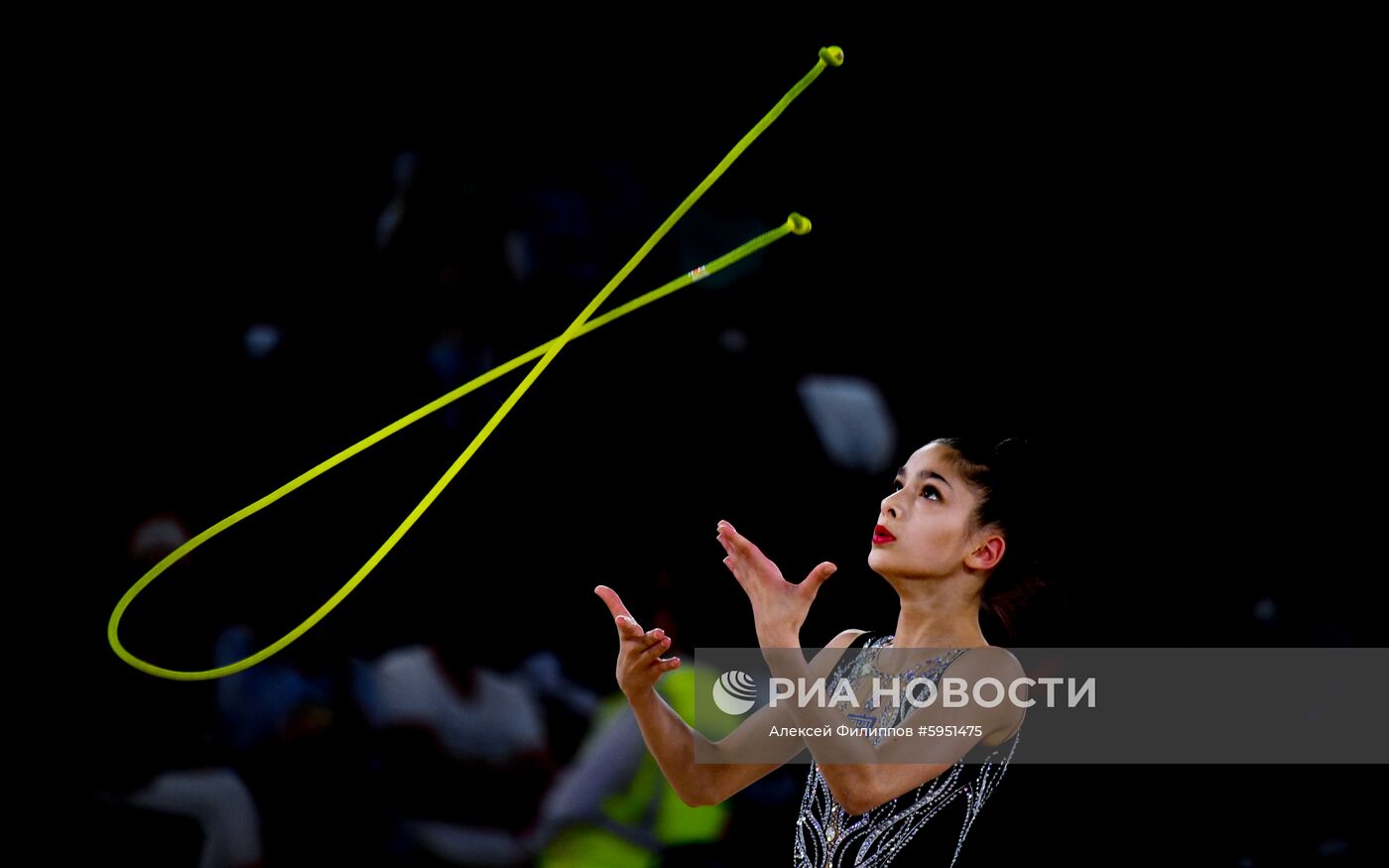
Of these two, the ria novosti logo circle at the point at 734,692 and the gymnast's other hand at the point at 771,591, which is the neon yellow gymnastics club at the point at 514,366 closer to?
the gymnast's other hand at the point at 771,591

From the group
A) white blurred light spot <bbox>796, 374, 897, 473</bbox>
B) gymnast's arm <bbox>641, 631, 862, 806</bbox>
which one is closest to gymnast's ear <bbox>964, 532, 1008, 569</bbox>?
gymnast's arm <bbox>641, 631, 862, 806</bbox>

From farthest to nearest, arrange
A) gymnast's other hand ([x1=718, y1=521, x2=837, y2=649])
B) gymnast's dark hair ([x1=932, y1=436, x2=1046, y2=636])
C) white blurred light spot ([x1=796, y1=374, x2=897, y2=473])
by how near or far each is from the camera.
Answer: white blurred light spot ([x1=796, y1=374, x2=897, y2=473]) → gymnast's dark hair ([x1=932, y1=436, x2=1046, y2=636]) → gymnast's other hand ([x1=718, y1=521, x2=837, y2=649])

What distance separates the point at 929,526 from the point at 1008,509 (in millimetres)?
103

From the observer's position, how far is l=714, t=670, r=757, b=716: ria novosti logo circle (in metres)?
Answer: 2.32

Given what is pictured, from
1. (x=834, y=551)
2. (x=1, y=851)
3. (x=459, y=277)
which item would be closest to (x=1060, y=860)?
(x=834, y=551)

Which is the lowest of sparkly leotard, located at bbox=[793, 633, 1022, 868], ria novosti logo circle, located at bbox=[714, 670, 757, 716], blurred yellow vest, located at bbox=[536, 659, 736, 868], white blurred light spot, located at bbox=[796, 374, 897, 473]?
sparkly leotard, located at bbox=[793, 633, 1022, 868]

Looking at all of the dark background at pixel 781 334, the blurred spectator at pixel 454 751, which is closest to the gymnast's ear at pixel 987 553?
the dark background at pixel 781 334

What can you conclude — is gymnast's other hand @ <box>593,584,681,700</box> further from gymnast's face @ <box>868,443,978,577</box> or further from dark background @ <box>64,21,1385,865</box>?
dark background @ <box>64,21,1385,865</box>

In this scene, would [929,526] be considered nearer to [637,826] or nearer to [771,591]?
[771,591]

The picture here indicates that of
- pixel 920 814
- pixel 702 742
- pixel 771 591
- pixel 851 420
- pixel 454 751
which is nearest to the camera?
pixel 771 591

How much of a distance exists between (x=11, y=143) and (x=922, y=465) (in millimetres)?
1468

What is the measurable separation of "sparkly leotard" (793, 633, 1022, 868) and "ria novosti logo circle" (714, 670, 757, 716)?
649mm

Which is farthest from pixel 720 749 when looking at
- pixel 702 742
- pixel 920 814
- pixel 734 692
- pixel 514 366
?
pixel 734 692

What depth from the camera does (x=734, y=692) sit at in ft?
7.83
